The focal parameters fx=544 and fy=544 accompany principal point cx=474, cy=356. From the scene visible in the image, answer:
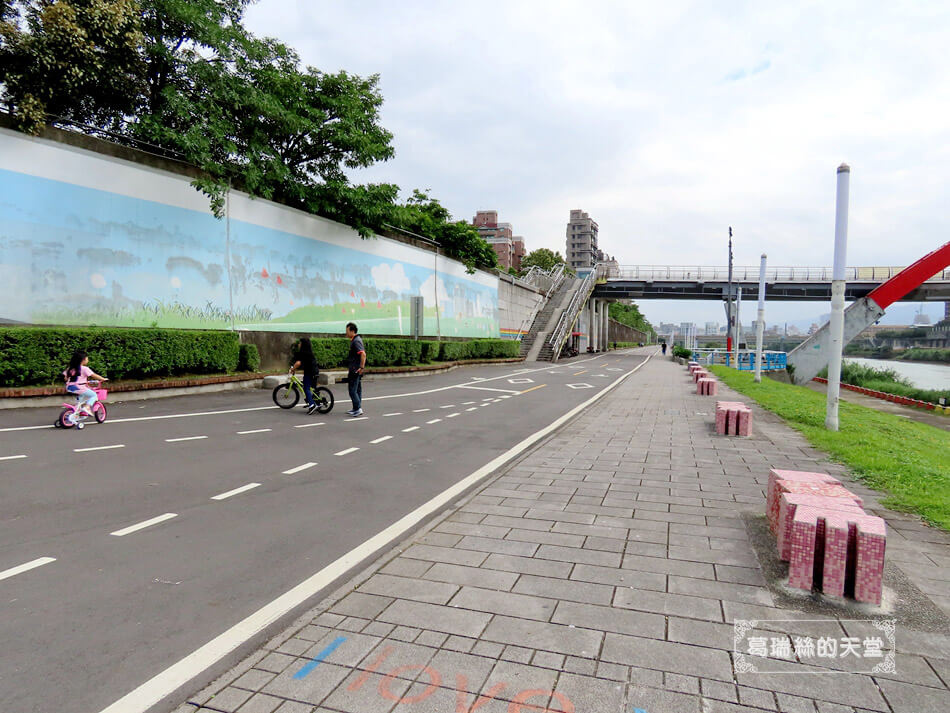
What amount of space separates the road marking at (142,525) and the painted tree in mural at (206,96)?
10.7 meters

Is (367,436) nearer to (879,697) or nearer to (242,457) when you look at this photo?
(242,457)

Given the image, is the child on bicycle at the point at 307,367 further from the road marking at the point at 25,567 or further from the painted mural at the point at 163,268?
the road marking at the point at 25,567

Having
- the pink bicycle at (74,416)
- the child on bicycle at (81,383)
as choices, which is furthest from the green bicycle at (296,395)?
the child on bicycle at (81,383)

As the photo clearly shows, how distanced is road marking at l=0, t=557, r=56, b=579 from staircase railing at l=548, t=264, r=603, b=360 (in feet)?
114

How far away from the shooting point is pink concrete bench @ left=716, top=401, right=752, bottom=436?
9.66 meters

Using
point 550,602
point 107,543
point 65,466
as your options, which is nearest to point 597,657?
point 550,602

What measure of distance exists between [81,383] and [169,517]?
5489 millimetres

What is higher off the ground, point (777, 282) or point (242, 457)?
point (777, 282)

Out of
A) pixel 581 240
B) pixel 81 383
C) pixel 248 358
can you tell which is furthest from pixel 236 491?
pixel 581 240

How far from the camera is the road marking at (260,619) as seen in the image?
2484mm

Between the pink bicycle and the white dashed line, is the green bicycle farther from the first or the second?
the white dashed line

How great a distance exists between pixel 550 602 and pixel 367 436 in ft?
19.9

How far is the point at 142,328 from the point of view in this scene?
42.0 feet

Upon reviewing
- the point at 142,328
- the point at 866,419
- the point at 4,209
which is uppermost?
the point at 4,209
